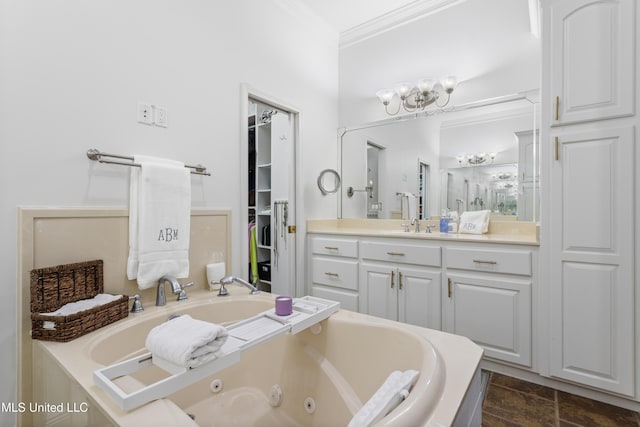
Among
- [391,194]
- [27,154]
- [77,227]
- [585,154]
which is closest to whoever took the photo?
[27,154]

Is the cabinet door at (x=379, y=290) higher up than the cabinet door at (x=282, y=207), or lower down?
lower down

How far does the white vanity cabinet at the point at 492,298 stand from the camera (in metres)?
1.79

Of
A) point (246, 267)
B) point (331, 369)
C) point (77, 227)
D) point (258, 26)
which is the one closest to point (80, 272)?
point (77, 227)

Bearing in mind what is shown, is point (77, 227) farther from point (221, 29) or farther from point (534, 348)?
point (534, 348)

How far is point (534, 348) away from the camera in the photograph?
5.82 ft

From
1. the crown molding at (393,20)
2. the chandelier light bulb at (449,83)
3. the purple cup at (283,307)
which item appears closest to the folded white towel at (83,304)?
the purple cup at (283,307)

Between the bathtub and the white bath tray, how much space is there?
26mm

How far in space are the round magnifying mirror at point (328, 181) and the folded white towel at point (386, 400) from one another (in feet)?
6.95

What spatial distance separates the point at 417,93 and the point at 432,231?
3.94 feet

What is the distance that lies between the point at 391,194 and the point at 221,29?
187 cm

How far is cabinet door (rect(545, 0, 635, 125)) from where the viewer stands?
152cm

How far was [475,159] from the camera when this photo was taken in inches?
97.6

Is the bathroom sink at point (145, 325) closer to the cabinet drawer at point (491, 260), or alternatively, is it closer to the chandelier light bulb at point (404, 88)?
the cabinet drawer at point (491, 260)

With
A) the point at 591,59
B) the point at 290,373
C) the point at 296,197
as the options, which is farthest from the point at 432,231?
the point at 290,373
